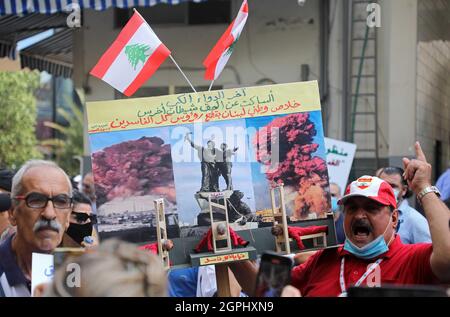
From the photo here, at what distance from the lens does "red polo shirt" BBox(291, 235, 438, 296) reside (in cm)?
356

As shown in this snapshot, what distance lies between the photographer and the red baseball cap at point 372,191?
12.1ft

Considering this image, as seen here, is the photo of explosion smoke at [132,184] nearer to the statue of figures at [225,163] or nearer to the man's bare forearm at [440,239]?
the statue of figures at [225,163]

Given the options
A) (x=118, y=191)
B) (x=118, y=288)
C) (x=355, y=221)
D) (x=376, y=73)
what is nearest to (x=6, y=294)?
(x=118, y=191)

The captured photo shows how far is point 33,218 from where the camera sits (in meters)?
3.61

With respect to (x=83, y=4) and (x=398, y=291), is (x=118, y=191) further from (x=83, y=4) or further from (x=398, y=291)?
(x=83, y=4)

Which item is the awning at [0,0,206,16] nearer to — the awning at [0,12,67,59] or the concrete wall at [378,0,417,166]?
the concrete wall at [378,0,417,166]

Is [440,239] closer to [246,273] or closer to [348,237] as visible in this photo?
[348,237]

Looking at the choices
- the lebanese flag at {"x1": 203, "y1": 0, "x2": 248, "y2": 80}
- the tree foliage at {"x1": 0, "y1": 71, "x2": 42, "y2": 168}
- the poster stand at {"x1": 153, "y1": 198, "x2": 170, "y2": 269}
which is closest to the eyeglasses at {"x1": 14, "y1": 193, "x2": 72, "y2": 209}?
the poster stand at {"x1": 153, "y1": 198, "x2": 170, "y2": 269}

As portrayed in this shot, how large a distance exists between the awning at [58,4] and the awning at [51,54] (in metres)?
5.38

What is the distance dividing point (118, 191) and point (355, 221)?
1.12 meters

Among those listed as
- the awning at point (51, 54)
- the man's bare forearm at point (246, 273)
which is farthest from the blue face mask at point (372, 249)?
the awning at point (51, 54)

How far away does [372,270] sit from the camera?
11.9 ft

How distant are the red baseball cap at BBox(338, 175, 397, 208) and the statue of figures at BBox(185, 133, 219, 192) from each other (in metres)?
0.61

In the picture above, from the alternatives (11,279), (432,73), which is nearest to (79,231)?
(11,279)
